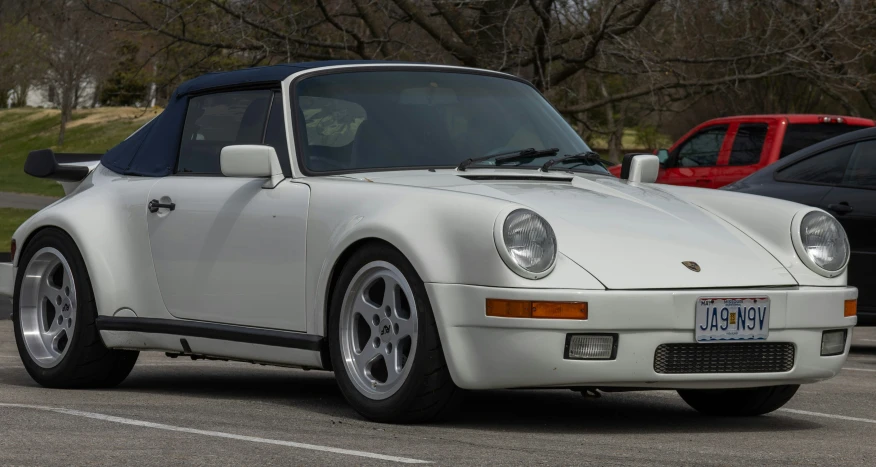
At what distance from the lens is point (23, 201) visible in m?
33.8

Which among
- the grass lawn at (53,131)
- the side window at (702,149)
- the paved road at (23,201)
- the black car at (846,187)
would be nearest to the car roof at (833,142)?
the black car at (846,187)

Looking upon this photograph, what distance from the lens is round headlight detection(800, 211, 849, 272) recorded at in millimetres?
5867

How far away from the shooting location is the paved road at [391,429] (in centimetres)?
472

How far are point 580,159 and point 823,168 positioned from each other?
3607 mm

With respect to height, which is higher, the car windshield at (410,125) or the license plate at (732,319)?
the car windshield at (410,125)

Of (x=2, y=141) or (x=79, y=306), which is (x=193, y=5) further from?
(x=2, y=141)

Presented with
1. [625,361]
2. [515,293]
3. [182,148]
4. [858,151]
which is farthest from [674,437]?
[858,151]

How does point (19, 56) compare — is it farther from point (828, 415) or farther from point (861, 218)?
point (828, 415)

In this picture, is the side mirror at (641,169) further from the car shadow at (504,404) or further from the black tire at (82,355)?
the black tire at (82,355)

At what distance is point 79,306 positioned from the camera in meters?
7.01

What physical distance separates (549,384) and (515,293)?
1.22 ft

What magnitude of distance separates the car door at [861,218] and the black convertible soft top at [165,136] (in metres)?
3.95

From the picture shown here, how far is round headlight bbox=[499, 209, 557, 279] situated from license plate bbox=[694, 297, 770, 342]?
23.1 inches

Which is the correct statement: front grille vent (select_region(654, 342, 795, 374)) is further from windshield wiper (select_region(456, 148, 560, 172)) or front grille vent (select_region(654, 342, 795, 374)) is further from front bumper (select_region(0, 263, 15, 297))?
front bumper (select_region(0, 263, 15, 297))
